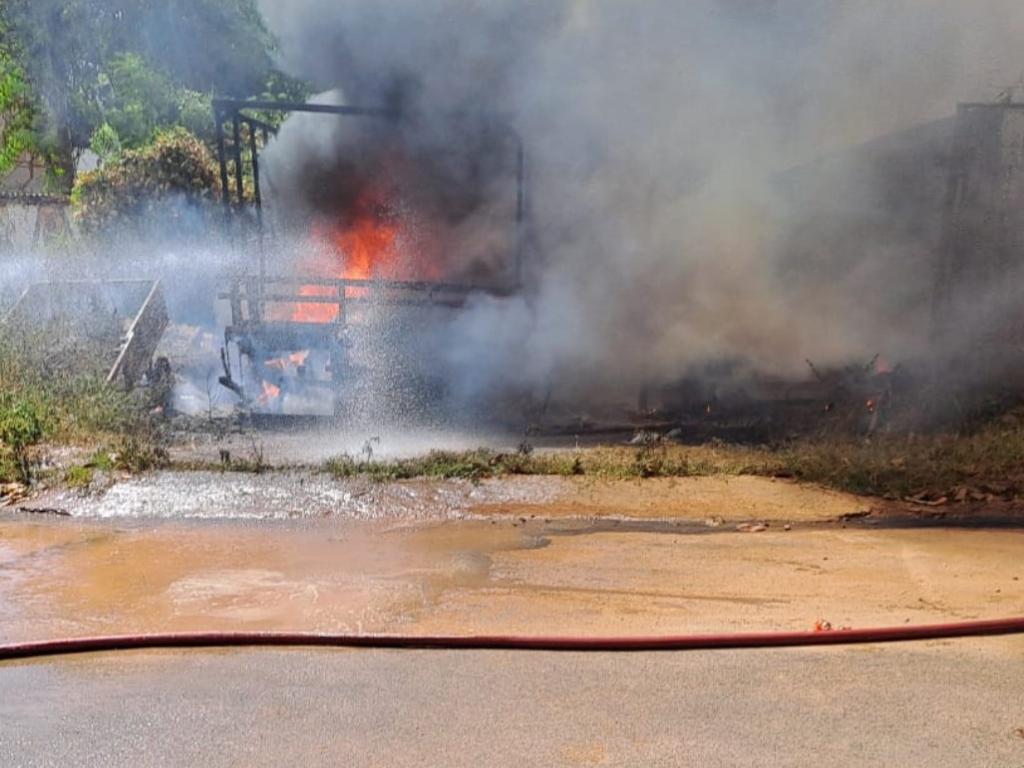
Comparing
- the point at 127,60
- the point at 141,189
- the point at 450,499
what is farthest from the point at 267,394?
the point at 127,60

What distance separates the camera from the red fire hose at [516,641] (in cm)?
371

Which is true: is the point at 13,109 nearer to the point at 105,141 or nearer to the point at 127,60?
the point at 105,141

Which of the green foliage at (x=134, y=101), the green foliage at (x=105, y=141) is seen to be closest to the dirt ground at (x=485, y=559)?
the green foliage at (x=105, y=141)

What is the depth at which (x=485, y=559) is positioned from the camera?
5055 millimetres

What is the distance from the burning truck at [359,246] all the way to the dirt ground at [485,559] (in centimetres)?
280

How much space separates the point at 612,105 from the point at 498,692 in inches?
301

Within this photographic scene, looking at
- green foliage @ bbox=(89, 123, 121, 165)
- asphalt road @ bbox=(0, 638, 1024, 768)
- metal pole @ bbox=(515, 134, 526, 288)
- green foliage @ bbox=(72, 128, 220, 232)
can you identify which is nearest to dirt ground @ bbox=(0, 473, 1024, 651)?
asphalt road @ bbox=(0, 638, 1024, 768)

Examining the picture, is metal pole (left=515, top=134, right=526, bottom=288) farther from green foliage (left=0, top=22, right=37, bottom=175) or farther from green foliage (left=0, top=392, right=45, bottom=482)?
green foliage (left=0, top=22, right=37, bottom=175)

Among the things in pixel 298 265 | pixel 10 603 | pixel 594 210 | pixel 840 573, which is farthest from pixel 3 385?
pixel 840 573

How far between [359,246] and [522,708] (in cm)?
817

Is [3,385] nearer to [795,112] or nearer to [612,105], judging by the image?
[612,105]

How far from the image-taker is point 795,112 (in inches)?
378

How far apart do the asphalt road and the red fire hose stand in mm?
56

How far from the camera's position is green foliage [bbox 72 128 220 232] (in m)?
12.3
